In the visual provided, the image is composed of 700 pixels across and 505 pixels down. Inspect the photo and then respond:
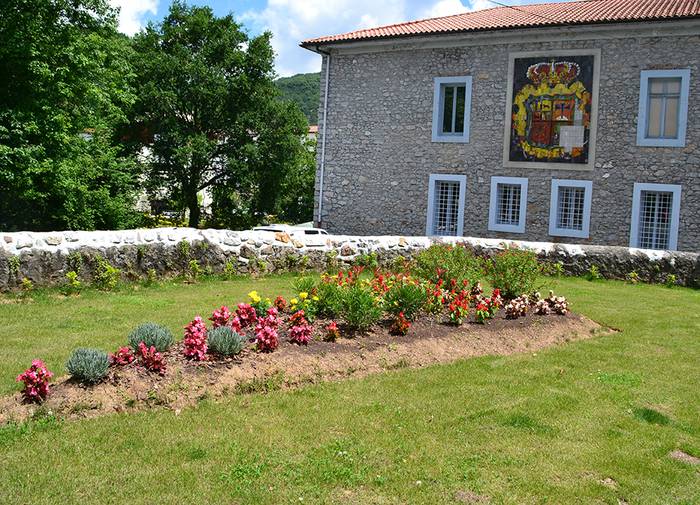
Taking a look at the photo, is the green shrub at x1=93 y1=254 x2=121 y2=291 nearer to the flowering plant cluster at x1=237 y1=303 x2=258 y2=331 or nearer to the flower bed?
the flower bed

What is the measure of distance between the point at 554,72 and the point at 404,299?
15.1 meters

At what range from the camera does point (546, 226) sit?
21625 mm

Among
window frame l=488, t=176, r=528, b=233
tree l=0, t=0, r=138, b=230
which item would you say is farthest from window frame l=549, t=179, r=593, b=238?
tree l=0, t=0, r=138, b=230

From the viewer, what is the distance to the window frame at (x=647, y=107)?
19719mm

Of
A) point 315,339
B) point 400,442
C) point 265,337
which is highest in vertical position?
point 265,337

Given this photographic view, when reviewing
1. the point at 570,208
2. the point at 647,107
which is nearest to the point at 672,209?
the point at 570,208

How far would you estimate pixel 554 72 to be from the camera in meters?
21.0

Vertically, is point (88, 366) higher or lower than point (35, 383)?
higher

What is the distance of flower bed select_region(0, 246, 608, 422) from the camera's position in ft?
18.7

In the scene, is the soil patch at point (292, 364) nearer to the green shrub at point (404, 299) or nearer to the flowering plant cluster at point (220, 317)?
the green shrub at point (404, 299)

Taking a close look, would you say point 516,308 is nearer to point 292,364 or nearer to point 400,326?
point 400,326

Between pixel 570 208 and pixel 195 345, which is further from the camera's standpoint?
pixel 570 208

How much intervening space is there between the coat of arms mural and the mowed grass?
45.5 feet

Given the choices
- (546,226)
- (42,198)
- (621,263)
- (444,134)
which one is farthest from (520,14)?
(42,198)
